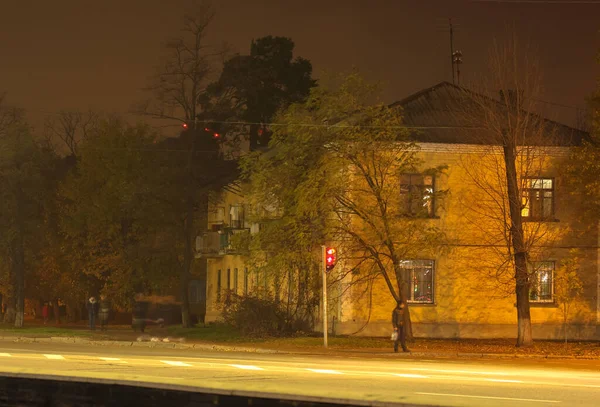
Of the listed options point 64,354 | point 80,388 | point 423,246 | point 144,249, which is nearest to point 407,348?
point 423,246

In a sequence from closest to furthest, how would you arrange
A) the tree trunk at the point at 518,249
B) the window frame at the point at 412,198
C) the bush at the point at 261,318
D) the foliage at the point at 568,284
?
the tree trunk at the point at 518,249
the window frame at the point at 412,198
the foliage at the point at 568,284
the bush at the point at 261,318

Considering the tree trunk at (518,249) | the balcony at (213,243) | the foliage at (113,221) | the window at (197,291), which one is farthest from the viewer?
the window at (197,291)

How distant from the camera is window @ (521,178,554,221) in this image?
133 feet

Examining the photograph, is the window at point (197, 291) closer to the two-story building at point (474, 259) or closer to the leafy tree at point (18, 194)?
the leafy tree at point (18, 194)

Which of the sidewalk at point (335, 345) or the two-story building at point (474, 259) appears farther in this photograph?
the two-story building at point (474, 259)

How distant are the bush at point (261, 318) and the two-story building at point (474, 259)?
5.93ft

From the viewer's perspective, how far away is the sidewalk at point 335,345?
3312cm

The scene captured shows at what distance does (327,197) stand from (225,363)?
38.5ft

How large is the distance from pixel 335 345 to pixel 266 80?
42.1 metres

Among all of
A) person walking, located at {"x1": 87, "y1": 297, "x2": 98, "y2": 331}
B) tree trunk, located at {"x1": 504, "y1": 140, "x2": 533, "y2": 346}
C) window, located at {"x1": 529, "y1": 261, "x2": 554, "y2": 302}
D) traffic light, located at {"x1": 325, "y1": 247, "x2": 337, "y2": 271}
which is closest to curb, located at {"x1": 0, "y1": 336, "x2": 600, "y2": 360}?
traffic light, located at {"x1": 325, "y1": 247, "x2": 337, "y2": 271}

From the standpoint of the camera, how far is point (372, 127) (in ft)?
118

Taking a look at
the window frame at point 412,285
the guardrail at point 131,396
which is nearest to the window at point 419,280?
the window frame at point 412,285

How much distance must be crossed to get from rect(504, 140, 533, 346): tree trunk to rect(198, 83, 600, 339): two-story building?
8.52ft

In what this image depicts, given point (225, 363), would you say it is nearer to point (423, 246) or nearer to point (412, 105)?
point (423, 246)
